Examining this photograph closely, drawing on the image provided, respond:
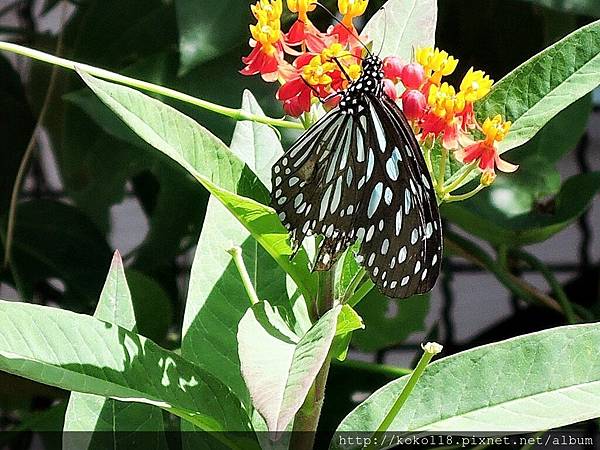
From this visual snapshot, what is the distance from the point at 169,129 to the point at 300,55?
0.09m

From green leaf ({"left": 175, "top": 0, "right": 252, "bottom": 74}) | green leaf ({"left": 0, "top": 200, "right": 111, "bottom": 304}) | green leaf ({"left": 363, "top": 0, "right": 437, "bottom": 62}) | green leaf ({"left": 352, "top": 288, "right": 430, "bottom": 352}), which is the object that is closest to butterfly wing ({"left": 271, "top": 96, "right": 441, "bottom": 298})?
green leaf ({"left": 363, "top": 0, "right": 437, "bottom": 62})

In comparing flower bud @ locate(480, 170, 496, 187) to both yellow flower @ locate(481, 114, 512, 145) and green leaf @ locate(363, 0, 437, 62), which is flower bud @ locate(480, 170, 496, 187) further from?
green leaf @ locate(363, 0, 437, 62)

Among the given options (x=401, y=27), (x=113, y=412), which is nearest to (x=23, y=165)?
(x=113, y=412)

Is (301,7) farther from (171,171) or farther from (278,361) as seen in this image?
(171,171)

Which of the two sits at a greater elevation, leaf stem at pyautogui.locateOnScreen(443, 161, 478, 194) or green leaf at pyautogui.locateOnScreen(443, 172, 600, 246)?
leaf stem at pyautogui.locateOnScreen(443, 161, 478, 194)

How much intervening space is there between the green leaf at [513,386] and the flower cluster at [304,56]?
187 mm

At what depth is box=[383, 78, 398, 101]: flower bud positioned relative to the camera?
1.72 ft

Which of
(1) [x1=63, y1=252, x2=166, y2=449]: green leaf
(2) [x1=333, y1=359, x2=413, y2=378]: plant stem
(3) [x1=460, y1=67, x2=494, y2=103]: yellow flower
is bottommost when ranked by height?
(2) [x1=333, y1=359, x2=413, y2=378]: plant stem

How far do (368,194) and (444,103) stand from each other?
7cm

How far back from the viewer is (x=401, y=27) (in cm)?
61

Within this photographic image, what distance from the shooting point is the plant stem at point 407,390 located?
0.51 m

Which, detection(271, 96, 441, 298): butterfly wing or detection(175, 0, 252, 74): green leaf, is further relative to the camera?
detection(175, 0, 252, 74): green leaf

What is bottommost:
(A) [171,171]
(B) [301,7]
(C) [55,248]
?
(C) [55,248]

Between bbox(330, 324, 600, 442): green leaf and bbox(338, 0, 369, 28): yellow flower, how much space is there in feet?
0.71
